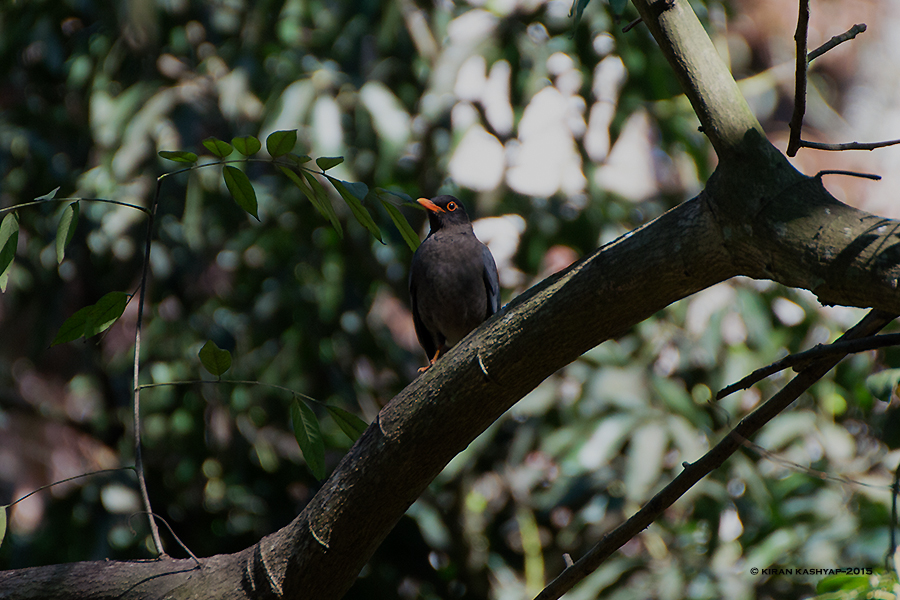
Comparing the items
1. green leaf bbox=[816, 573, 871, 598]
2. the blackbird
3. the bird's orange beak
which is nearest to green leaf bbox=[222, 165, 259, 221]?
green leaf bbox=[816, 573, 871, 598]

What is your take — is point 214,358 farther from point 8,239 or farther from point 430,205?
point 430,205

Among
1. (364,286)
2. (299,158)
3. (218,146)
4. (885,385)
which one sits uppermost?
(218,146)

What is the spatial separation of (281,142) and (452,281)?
2192 mm

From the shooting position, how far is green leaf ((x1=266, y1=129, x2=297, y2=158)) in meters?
1.70

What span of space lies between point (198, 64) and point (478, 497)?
10.8ft

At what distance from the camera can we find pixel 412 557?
440 cm

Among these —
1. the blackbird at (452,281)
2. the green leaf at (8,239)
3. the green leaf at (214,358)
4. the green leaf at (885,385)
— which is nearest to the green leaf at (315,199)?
the green leaf at (214,358)

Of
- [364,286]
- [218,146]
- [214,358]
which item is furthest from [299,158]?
[364,286]

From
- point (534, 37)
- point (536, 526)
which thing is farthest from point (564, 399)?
point (534, 37)

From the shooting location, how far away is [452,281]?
3.85 m

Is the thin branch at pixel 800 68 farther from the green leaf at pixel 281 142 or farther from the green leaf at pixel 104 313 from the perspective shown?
the green leaf at pixel 104 313

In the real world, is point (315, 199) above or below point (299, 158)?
below

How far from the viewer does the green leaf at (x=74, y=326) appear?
1.83m

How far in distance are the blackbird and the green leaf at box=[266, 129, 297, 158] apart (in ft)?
6.96
